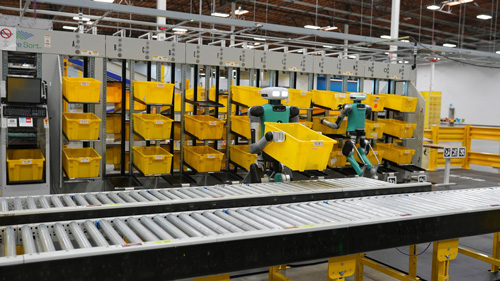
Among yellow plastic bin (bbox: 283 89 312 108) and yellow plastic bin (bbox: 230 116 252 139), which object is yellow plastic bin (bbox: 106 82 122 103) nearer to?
yellow plastic bin (bbox: 230 116 252 139)

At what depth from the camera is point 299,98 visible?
7.95 m

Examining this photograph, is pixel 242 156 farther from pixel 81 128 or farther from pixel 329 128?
pixel 81 128

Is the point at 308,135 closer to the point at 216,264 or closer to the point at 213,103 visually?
the point at 216,264

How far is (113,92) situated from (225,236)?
18.6 feet

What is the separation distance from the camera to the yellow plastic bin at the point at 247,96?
24.0ft

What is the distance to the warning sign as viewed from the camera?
6070mm

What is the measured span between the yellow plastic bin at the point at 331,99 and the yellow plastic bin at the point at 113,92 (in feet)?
12.0

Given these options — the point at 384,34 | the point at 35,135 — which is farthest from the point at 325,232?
the point at 384,34

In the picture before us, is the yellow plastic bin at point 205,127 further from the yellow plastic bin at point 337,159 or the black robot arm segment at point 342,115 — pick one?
the yellow plastic bin at point 337,159

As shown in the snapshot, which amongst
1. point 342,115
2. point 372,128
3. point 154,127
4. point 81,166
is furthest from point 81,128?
point 372,128

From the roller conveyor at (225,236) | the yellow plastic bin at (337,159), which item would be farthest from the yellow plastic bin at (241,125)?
the roller conveyor at (225,236)

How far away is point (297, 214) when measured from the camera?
293 centimetres

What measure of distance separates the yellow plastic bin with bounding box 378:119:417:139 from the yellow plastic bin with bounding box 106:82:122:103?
17.0ft

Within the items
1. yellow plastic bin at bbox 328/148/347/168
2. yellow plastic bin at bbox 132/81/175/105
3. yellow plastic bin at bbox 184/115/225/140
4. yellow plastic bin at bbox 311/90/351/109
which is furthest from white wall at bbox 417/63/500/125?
yellow plastic bin at bbox 132/81/175/105
